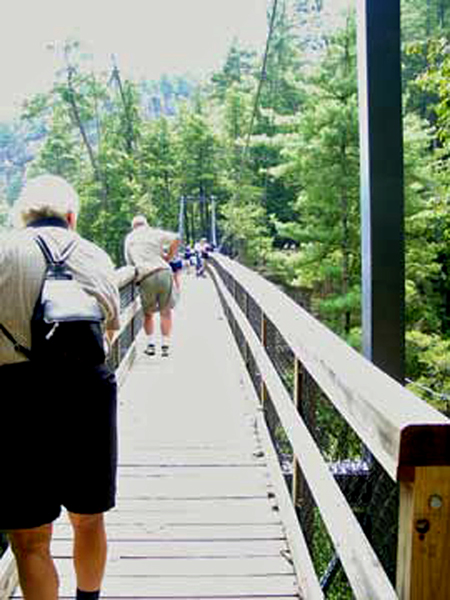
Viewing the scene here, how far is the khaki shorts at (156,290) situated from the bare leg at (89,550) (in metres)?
4.13

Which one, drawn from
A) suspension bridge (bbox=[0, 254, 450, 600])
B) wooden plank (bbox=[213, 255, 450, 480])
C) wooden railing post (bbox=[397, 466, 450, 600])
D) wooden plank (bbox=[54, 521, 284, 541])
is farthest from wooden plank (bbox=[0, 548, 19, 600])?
wooden railing post (bbox=[397, 466, 450, 600])

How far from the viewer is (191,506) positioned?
3.10 m

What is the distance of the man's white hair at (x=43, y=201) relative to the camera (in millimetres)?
1975

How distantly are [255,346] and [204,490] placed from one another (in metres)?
0.94

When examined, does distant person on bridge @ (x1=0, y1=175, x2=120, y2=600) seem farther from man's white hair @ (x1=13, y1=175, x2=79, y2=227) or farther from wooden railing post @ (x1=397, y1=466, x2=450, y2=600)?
wooden railing post @ (x1=397, y1=466, x2=450, y2=600)

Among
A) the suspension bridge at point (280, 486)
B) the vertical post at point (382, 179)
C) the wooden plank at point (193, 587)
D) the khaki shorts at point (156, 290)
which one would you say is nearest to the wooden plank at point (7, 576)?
the suspension bridge at point (280, 486)

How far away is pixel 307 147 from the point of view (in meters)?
16.7

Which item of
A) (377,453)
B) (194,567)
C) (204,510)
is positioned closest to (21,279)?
(377,453)

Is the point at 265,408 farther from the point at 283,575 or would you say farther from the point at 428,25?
the point at 428,25

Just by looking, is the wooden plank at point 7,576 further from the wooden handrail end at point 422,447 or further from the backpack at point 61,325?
the wooden handrail end at point 422,447

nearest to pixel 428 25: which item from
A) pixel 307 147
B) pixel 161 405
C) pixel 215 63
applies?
pixel 307 147

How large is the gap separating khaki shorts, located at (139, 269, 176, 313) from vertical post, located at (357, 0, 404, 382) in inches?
144

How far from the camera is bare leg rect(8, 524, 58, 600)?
1817 mm

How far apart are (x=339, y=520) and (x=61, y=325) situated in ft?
2.45
